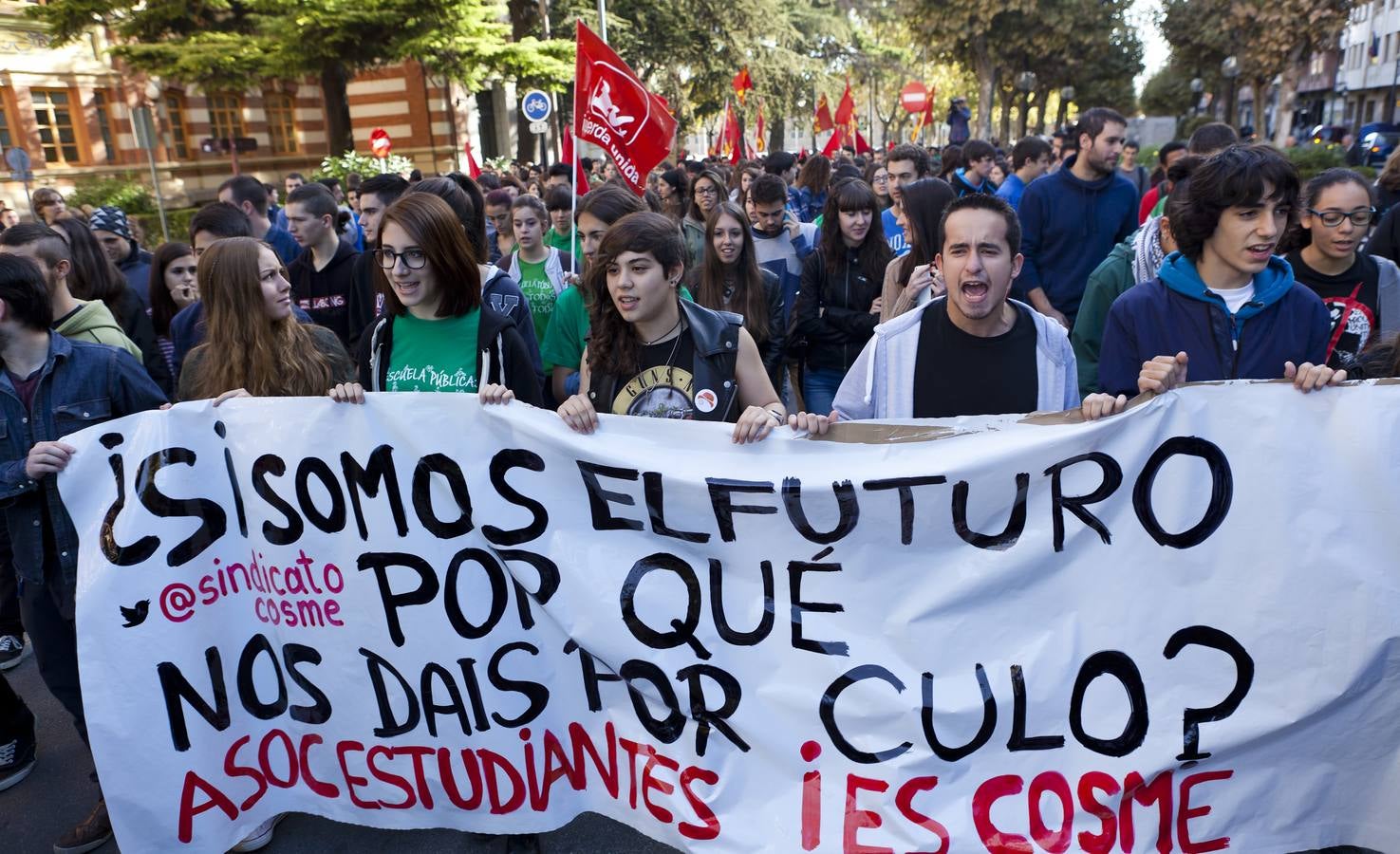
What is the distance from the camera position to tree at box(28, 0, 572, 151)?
21984 millimetres

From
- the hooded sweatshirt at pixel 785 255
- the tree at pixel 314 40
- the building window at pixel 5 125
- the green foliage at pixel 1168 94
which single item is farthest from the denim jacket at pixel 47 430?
the green foliage at pixel 1168 94

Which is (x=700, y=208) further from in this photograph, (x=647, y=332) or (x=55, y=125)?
(x=55, y=125)

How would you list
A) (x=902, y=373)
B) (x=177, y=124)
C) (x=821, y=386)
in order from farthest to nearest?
(x=177, y=124)
(x=821, y=386)
(x=902, y=373)

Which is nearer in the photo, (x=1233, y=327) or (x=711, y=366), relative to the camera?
(x=1233, y=327)

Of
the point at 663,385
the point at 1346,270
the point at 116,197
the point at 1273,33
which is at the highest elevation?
the point at 1273,33

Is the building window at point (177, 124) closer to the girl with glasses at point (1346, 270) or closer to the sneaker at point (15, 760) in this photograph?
the sneaker at point (15, 760)

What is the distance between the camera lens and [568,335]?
167 inches

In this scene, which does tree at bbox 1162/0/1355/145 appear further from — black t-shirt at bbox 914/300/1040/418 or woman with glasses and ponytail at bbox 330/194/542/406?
woman with glasses and ponytail at bbox 330/194/542/406

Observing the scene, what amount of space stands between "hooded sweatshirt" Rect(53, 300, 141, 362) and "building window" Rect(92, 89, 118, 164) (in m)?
29.4

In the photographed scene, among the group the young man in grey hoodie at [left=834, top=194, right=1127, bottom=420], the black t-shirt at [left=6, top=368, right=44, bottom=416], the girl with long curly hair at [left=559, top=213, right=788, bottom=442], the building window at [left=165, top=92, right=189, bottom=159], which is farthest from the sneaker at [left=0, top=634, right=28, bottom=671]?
the building window at [left=165, top=92, right=189, bottom=159]

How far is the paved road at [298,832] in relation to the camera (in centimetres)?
313

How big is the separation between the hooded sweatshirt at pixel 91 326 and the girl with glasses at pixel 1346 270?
413 cm

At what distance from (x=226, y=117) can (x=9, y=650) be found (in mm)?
31095

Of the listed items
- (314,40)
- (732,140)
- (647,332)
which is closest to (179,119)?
(314,40)
